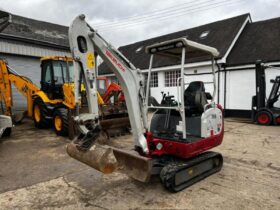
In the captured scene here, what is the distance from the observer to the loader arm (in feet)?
11.7

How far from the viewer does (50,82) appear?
8.95 meters

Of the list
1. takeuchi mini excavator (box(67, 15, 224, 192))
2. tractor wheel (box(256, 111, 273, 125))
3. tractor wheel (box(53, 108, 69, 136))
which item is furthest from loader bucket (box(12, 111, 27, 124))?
tractor wheel (box(256, 111, 273, 125))

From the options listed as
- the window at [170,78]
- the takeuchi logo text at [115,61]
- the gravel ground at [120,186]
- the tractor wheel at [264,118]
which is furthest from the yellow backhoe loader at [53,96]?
the window at [170,78]

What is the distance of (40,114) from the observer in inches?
363

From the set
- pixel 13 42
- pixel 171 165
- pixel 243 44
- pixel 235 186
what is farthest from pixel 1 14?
pixel 243 44

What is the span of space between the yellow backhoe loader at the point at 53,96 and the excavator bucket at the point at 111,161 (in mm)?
Answer: 3608

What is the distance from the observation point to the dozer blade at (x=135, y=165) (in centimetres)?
365

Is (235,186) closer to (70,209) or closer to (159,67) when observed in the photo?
(70,209)

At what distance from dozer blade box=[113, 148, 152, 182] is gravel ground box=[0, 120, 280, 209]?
1.04ft

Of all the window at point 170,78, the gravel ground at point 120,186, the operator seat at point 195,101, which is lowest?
the gravel ground at point 120,186

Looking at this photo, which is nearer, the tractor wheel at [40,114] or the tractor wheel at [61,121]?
the tractor wheel at [61,121]

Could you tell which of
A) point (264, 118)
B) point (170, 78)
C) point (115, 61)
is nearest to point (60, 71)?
point (115, 61)

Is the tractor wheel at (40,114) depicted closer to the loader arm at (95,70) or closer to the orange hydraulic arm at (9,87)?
the orange hydraulic arm at (9,87)

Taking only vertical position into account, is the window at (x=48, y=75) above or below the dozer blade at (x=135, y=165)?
above
